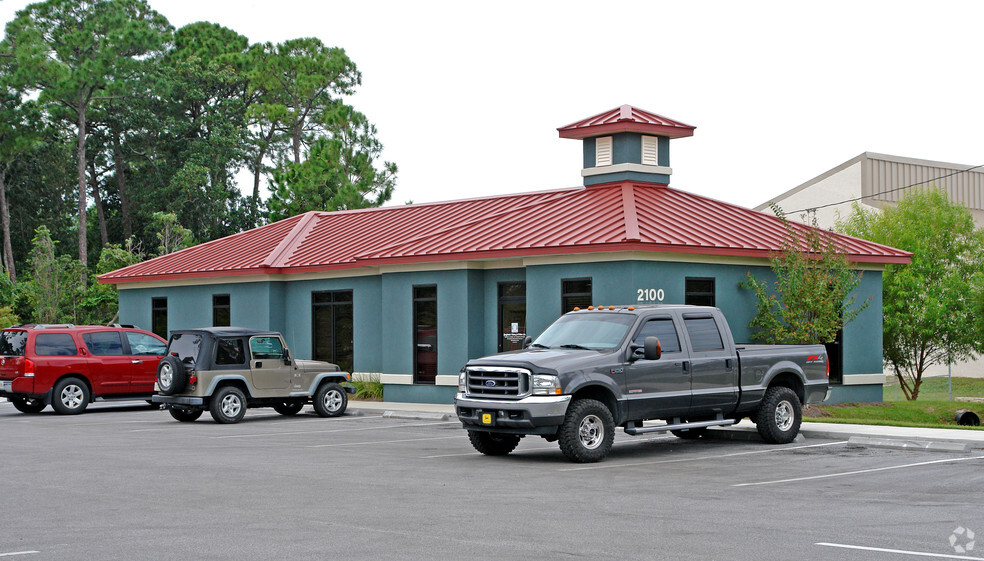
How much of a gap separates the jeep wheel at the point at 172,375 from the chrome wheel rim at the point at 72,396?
13.3ft

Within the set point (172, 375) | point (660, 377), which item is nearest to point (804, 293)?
point (660, 377)

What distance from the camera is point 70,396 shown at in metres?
24.5

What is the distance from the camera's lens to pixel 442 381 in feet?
86.2

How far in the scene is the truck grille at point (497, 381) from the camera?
1488cm

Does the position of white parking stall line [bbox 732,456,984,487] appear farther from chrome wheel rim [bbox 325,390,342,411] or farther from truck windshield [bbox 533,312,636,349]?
chrome wheel rim [bbox 325,390,342,411]

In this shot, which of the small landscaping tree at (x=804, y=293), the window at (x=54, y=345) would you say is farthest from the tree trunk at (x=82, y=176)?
the small landscaping tree at (x=804, y=293)

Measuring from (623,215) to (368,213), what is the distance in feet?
38.2

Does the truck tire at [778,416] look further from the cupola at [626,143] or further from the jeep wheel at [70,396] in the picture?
the jeep wheel at [70,396]

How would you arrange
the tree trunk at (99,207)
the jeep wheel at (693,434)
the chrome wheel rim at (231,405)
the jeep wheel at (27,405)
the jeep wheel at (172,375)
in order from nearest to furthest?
1. the jeep wheel at (693,434)
2. the jeep wheel at (172,375)
3. the chrome wheel rim at (231,405)
4. the jeep wheel at (27,405)
5. the tree trunk at (99,207)

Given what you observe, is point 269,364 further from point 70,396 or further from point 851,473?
point 851,473

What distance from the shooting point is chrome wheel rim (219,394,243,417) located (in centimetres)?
2181

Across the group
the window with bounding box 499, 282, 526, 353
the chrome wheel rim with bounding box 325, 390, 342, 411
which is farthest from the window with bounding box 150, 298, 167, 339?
the window with bounding box 499, 282, 526, 353

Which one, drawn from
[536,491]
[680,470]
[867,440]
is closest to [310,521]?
[536,491]

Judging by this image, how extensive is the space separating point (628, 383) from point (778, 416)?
3.32 m
